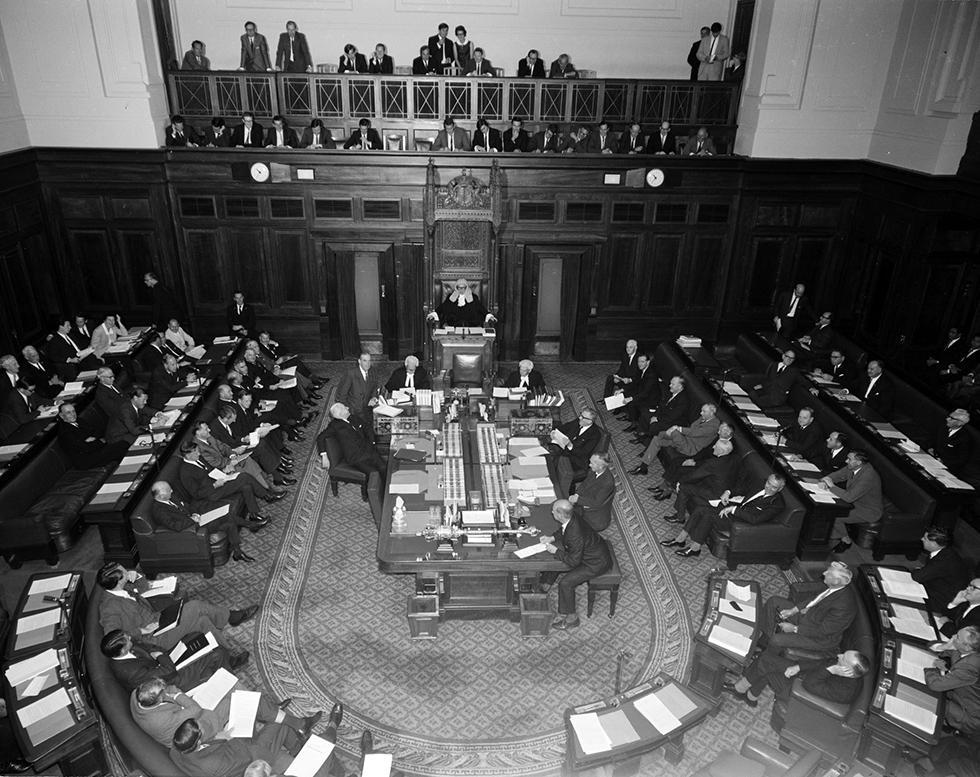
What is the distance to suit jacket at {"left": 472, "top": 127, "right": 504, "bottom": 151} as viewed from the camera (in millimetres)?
13555

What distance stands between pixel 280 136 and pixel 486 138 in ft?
12.6

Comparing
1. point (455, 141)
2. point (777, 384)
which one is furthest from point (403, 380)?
point (777, 384)

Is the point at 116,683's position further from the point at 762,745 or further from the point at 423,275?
the point at 423,275

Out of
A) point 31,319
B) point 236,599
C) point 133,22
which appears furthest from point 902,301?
point 31,319

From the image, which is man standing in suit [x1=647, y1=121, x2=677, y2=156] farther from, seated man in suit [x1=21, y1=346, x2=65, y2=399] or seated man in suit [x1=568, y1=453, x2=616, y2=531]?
seated man in suit [x1=21, y1=346, x2=65, y2=399]

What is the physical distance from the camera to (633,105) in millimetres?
13852

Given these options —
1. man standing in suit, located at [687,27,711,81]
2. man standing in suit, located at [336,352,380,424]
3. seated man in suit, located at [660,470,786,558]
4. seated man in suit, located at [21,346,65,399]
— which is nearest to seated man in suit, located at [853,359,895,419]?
seated man in suit, located at [660,470,786,558]

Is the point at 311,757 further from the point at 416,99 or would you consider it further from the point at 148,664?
the point at 416,99

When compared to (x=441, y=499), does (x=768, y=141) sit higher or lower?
higher

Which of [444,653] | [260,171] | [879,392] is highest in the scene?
[260,171]

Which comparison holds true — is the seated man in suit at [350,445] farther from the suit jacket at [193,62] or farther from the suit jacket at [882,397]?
the suit jacket at [193,62]

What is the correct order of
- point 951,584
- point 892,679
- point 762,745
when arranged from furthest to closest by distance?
1. point 951,584
2. point 892,679
3. point 762,745

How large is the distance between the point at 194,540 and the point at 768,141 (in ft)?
40.1

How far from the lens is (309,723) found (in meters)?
6.36
